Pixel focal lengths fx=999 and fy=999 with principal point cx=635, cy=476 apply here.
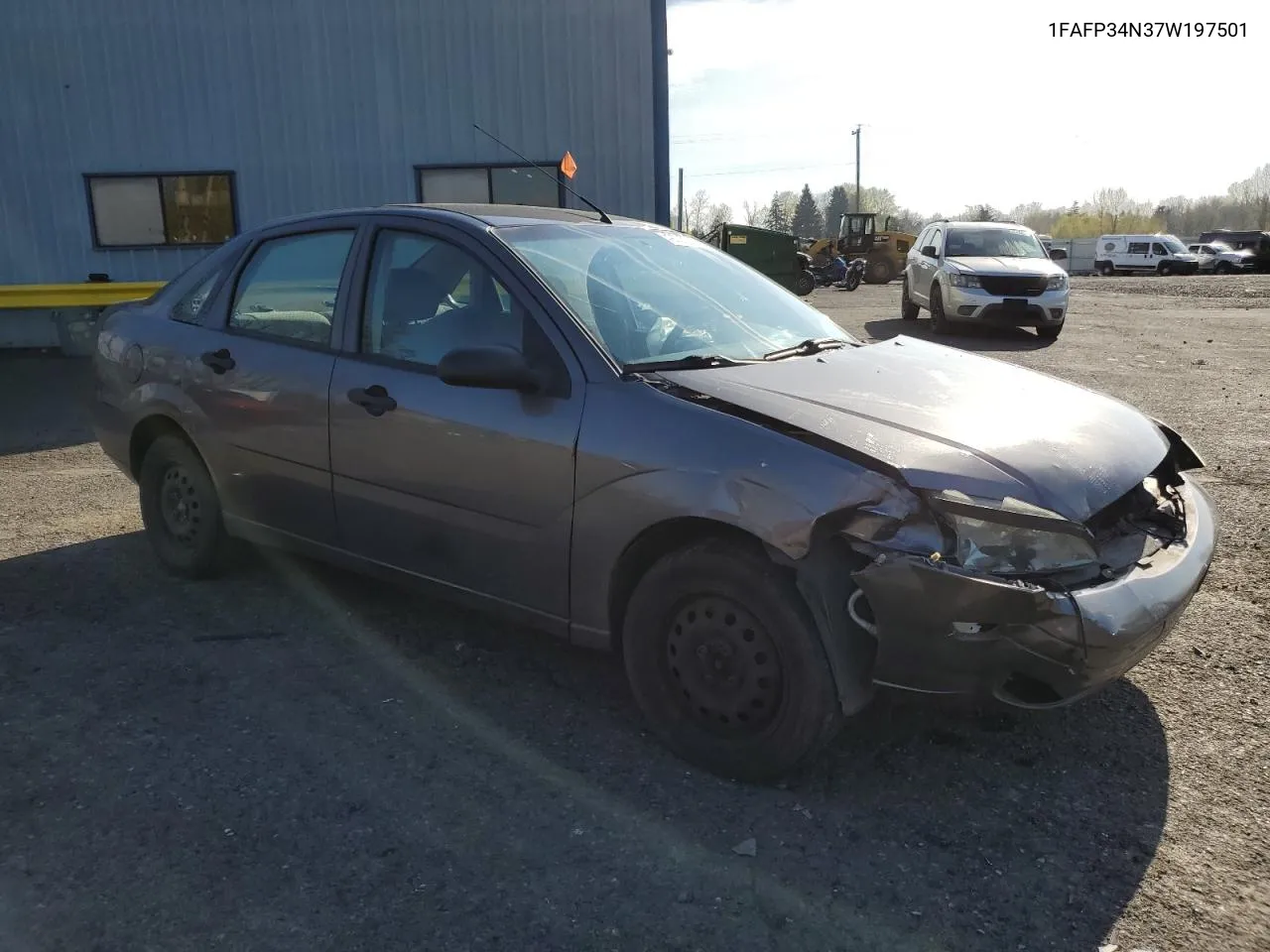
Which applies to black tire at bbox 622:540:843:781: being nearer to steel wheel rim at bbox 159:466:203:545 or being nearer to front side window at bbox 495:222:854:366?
front side window at bbox 495:222:854:366

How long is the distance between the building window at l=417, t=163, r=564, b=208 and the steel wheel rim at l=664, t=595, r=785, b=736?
42.1 feet

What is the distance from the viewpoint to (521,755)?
317 cm

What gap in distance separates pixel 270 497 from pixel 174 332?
104cm

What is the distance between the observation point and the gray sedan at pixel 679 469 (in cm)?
266

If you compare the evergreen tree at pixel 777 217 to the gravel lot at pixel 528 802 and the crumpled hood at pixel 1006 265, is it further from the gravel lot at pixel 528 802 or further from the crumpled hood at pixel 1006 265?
the gravel lot at pixel 528 802

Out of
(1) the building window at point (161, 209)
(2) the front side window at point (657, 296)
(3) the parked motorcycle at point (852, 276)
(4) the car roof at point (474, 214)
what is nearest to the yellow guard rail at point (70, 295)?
(1) the building window at point (161, 209)

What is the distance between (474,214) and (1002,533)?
7.64 feet

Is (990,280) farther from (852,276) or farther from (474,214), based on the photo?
(852,276)

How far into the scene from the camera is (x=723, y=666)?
2951 mm

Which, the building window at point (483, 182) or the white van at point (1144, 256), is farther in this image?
the white van at point (1144, 256)

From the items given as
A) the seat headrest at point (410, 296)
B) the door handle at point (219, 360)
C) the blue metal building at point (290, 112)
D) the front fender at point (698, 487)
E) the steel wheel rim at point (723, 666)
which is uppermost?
the blue metal building at point (290, 112)

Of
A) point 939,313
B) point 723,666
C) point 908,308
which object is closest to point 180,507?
point 723,666

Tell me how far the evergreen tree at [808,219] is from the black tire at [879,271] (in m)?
71.7

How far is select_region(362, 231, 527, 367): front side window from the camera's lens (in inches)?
138
